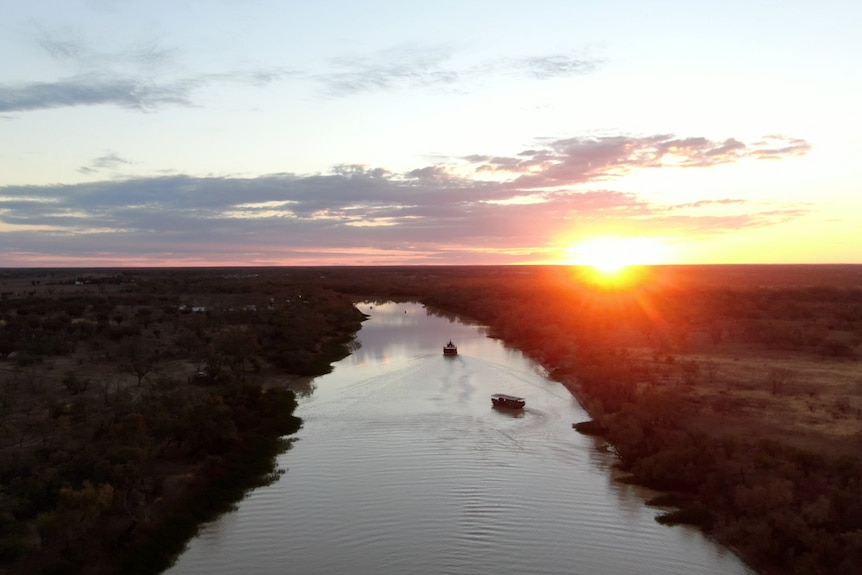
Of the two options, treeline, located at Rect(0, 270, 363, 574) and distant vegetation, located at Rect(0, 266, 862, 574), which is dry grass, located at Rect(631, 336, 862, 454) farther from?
treeline, located at Rect(0, 270, 363, 574)

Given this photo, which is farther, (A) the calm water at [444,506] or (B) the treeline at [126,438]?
(A) the calm water at [444,506]

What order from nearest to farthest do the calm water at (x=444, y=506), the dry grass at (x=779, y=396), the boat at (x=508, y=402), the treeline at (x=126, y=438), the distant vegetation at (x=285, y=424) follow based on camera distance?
1. the treeline at (x=126, y=438)
2. the distant vegetation at (x=285, y=424)
3. the calm water at (x=444, y=506)
4. the dry grass at (x=779, y=396)
5. the boat at (x=508, y=402)

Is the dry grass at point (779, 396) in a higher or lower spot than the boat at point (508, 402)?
higher

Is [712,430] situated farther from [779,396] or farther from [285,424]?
[285,424]

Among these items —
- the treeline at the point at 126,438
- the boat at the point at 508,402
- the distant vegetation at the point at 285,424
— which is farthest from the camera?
the boat at the point at 508,402

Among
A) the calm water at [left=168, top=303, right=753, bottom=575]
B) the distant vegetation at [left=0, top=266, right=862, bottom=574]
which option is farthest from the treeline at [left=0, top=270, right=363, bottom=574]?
the calm water at [left=168, top=303, right=753, bottom=575]

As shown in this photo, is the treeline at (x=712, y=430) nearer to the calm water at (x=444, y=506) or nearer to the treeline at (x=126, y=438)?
the calm water at (x=444, y=506)

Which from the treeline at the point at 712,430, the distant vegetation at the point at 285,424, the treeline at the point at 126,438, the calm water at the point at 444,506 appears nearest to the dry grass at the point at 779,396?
the distant vegetation at the point at 285,424
